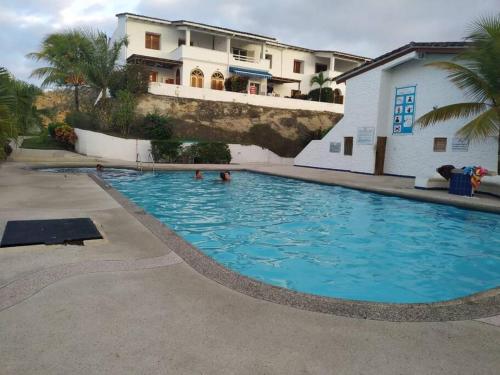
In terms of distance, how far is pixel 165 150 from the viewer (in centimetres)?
2378

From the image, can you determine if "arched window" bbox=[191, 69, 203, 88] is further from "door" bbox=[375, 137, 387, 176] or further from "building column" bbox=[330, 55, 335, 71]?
"door" bbox=[375, 137, 387, 176]

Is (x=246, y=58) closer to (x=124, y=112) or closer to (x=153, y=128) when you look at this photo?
(x=153, y=128)

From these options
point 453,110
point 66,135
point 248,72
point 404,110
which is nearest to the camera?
point 453,110

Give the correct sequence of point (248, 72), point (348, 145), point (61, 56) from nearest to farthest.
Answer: point (348, 145) → point (61, 56) → point (248, 72)

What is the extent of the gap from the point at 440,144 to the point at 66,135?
2311cm

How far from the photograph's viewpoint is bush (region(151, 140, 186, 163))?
23750mm

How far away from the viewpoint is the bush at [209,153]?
960 inches

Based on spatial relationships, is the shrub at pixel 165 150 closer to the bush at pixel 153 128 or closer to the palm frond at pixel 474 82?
the bush at pixel 153 128

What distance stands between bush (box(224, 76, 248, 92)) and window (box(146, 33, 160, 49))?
22.9ft

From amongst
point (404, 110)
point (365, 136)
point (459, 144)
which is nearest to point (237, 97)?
point (365, 136)

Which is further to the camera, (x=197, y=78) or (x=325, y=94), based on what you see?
(x=325, y=94)

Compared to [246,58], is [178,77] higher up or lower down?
lower down

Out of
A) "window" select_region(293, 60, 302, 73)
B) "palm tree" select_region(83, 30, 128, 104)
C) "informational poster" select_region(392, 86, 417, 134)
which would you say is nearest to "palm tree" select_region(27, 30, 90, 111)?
"palm tree" select_region(83, 30, 128, 104)

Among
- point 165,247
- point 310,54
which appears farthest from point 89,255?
point 310,54
